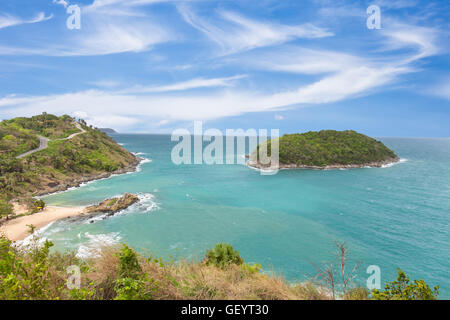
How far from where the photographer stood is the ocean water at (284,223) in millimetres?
21703

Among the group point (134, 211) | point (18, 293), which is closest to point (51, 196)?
point (134, 211)

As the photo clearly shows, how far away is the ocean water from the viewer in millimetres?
21703

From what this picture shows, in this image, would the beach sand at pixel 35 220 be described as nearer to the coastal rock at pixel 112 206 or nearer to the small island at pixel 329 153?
the coastal rock at pixel 112 206

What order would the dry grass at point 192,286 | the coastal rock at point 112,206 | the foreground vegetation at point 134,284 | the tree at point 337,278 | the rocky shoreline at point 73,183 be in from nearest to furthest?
the foreground vegetation at point 134,284 < the dry grass at point 192,286 < the tree at point 337,278 < the coastal rock at point 112,206 < the rocky shoreline at point 73,183

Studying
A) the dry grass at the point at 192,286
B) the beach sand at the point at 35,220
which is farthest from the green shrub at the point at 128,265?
the beach sand at the point at 35,220

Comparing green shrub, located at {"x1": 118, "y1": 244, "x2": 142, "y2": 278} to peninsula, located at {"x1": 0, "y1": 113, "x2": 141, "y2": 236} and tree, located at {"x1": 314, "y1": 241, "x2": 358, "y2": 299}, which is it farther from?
peninsula, located at {"x1": 0, "y1": 113, "x2": 141, "y2": 236}

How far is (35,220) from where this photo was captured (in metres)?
27.8

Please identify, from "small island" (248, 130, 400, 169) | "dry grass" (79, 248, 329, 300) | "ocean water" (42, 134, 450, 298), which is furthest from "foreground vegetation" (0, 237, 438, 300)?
"small island" (248, 130, 400, 169)

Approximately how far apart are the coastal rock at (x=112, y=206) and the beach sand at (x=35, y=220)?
67.0 inches

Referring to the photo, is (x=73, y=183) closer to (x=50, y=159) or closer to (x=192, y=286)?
(x=50, y=159)

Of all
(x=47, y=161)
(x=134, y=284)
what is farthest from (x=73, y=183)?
(x=134, y=284)
